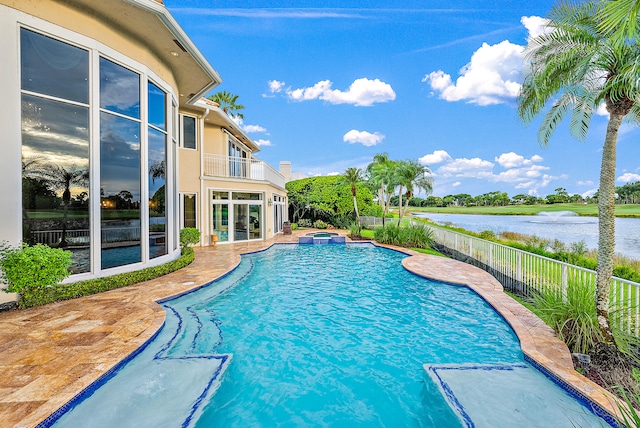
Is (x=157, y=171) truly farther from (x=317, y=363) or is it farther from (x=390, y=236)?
(x=390, y=236)

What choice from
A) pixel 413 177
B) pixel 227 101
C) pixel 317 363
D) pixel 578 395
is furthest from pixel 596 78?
pixel 227 101

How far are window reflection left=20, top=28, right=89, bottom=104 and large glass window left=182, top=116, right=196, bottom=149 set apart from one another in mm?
7767

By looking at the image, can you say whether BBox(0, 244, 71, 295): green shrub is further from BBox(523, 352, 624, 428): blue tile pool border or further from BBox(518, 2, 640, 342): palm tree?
BBox(518, 2, 640, 342): palm tree

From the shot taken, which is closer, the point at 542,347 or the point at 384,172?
the point at 542,347

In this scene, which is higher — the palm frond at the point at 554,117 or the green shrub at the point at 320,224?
the palm frond at the point at 554,117

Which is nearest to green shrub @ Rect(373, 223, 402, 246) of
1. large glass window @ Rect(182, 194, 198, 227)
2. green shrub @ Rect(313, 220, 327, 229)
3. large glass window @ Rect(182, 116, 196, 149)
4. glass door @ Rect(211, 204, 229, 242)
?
glass door @ Rect(211, 204, 229, 242)

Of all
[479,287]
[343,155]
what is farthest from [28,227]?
[343,155]

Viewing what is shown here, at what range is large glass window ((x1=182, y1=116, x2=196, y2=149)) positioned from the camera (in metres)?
14.3

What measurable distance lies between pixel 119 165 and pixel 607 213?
1036 centimetres

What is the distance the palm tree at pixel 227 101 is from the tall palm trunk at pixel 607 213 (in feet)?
100.0

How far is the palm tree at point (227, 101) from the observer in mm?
29855

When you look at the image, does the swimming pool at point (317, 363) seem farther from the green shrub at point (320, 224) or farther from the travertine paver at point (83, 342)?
the green shrub at point (320, 224)

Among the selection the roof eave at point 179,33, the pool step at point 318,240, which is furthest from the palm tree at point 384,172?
the roof eave at point 179,33

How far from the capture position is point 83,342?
4.25 metres
